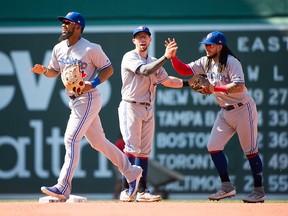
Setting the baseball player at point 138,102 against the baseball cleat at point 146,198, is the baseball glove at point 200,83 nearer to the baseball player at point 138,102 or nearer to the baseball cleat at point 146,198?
the baseball player at point 138,102

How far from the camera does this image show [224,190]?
934cm

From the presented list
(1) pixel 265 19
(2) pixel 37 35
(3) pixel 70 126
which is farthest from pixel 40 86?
(3) pixel 70 126

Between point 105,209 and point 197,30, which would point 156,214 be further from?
point 197,30

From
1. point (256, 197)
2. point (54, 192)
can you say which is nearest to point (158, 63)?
point (54, 192)

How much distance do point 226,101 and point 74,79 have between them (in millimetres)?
1481

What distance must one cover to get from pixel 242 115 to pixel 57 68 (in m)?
1.75

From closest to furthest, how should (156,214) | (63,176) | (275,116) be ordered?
(156,214)
(63,176)
(275,116)

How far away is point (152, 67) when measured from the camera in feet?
29.5

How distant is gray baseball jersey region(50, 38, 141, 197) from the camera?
342 inches

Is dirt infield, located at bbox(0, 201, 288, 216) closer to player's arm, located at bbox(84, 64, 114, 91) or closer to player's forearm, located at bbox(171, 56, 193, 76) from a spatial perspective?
player's arm, located at bbox(84, 64, 114, 91)

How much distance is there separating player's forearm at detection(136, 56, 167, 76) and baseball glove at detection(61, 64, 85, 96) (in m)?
0.60

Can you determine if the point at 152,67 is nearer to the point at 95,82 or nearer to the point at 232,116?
the point at 95,82

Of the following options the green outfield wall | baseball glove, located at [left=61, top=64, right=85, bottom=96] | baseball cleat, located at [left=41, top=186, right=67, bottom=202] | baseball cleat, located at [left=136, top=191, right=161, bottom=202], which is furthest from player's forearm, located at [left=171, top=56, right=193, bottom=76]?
the green outfield wall

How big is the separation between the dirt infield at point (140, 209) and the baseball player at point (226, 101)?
0.79 metres
